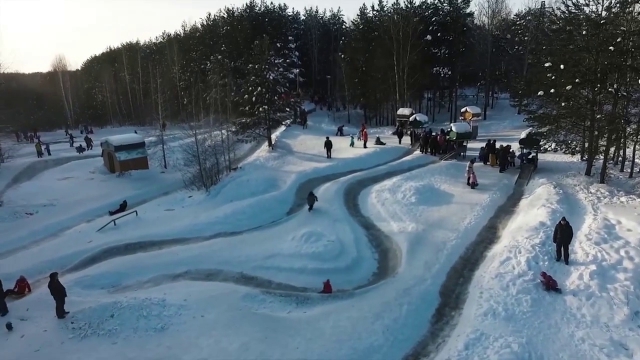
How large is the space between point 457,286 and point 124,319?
9.85 m

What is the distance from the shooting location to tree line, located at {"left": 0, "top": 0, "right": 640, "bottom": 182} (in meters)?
21.7

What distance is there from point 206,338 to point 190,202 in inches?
553

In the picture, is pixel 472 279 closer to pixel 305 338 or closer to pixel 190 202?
pixel 305 338

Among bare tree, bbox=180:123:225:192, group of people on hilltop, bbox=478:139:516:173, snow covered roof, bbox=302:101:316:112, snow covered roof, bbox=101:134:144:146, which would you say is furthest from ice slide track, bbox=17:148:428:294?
snow covered roof, bbox=302:101:316:112

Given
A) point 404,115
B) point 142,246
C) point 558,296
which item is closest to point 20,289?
point 142,246

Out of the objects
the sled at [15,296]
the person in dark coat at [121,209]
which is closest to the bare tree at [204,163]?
the person in dark coat at [121,209]

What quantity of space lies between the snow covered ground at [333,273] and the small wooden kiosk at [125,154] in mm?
9101

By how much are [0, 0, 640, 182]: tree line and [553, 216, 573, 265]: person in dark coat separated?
8797 mm

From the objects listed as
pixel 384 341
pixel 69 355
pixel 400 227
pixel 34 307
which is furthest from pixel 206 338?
pixel 400 227

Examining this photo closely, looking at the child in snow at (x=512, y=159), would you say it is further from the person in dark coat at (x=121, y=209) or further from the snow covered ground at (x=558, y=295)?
the person in dark coat at (x=121, y=209)

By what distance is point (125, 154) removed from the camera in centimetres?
3272

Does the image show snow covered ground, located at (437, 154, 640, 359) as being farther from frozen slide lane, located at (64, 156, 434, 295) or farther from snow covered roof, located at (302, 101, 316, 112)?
snow covered roof, located at (302, 101, 316, 112)

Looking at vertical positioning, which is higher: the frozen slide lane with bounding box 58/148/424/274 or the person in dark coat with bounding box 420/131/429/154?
the person in dark coat with bounding box 420/131/429/154

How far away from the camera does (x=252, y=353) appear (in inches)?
426
